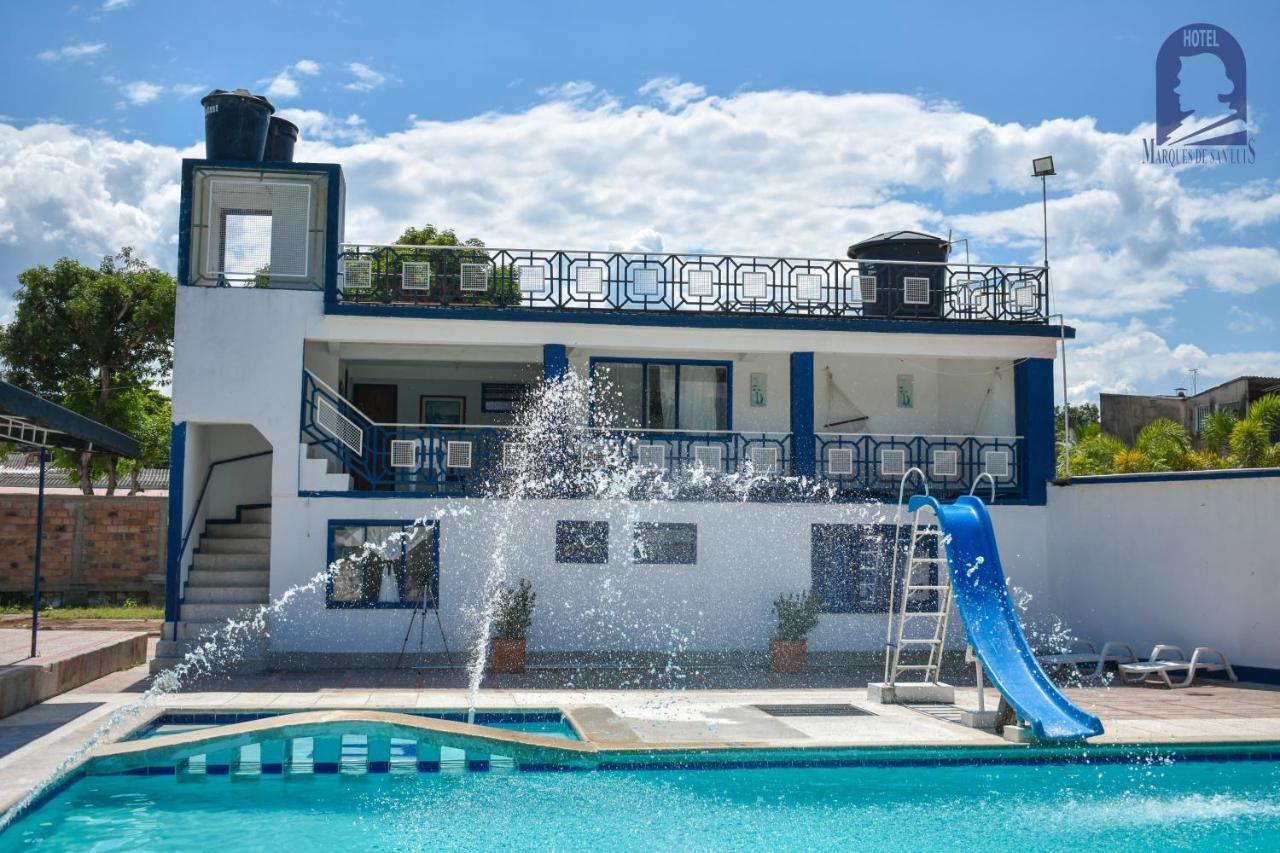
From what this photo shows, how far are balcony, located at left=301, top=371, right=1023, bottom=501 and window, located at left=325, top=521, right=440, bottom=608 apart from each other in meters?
0.57

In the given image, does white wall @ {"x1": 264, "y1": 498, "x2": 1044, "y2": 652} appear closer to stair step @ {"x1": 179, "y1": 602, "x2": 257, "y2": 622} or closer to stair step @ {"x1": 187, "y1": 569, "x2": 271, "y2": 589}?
stair step @ {"x1": 179, "y1": 602, "x2": 257, "y2": 622}

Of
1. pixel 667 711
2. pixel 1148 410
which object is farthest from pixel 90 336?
pixel 1148 410

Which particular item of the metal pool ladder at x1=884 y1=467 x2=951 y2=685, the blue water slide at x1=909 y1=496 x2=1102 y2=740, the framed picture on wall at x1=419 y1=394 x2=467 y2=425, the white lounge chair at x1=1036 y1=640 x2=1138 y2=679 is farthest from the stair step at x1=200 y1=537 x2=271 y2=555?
the white lounge chair at x1=1036 y1=640 x2=1138 y2=679

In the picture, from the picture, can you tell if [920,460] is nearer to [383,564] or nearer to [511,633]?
[511,633]

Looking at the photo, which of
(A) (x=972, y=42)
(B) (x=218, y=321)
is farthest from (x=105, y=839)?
(A) (x=972, y=42)

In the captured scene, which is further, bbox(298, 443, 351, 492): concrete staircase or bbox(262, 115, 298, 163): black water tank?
bbox(262, 115, 298, 163): black water tank

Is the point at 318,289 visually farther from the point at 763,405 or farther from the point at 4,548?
the point at 4,548

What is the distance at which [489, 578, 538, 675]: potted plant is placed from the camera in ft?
48.6

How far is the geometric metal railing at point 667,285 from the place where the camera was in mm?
16859

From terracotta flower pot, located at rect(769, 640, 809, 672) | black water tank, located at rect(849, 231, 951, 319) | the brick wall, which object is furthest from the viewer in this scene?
the brick wall

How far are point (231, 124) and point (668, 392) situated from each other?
292 inches

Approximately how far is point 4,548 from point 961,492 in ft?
56.0

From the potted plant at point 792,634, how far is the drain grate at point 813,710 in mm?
3040

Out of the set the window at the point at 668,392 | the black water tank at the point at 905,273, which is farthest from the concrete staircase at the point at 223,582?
the black water tank at the point at 905,273
